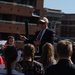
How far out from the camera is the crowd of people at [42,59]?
5.42 m

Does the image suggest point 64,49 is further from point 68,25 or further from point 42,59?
point 68,25

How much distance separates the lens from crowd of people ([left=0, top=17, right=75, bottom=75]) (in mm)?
5422

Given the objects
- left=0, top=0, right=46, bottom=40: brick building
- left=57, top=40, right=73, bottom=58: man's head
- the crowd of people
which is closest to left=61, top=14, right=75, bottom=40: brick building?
left=0, top=0, right=46, bottom=40: brick building

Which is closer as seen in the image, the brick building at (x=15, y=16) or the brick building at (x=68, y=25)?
the brick building at (x=15, y=16)

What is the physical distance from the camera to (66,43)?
18.6 ft

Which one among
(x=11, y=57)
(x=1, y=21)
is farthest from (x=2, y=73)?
(x=1, y=21)

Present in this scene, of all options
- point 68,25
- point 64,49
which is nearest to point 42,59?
point 64,49

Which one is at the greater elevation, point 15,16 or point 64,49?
point 64,49

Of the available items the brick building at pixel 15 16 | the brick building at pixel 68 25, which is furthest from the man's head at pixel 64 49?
the brick building at pixel 68 25

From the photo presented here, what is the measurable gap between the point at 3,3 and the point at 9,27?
3.62 metres

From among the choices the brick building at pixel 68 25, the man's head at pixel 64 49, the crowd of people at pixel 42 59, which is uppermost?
the man's head at pixel 64 49

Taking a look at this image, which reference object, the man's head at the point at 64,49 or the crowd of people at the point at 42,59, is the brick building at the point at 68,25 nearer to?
the crowd of people at the point at 42,59

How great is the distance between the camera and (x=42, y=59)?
735 cm

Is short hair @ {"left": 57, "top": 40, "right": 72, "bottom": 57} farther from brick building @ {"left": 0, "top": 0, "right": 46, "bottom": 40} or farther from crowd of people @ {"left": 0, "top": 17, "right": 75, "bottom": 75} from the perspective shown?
brick building @ {"left": 0, "top": 0, "right": 46, "bottom": 40}
